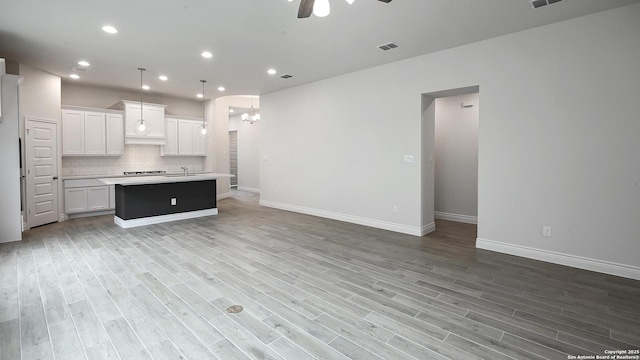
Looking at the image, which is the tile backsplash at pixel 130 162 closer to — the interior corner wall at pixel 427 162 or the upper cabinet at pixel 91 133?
the upper cabinet at pixel 91 133

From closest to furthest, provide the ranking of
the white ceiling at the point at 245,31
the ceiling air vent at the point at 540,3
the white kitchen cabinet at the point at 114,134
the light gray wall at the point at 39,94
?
the ceiling air vent at the point at 540,3 < the white ceiling at the point at 245,31 < the light gray wall at the point at 39,94 < the white kitchen cabinet at the point at 114,134

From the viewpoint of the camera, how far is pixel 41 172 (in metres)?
5.79

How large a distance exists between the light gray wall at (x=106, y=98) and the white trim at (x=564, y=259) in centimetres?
817

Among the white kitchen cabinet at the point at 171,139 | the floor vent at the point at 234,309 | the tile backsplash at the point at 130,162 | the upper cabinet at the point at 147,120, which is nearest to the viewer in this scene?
the floor vent at the point at 234,309

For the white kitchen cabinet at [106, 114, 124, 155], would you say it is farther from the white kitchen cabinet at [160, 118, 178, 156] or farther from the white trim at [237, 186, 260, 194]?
the white trim at [237, 186, 260, 194]

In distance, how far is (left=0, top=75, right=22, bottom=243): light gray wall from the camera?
4648 millimetres

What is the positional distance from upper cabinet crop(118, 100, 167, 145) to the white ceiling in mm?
1477

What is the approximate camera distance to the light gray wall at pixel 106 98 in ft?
22.8

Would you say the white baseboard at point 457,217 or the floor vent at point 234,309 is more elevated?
the white baseboard at point 457,217

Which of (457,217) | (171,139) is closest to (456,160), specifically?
(457,217)

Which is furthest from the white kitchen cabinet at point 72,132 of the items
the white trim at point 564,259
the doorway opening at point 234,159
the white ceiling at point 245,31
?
the white trim at point 564,259

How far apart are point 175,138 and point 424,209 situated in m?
6.66

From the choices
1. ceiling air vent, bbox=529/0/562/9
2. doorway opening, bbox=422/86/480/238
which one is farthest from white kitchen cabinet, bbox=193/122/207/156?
ceiling air vent, bbox=529/0/562/9

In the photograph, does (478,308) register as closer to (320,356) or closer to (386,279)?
(386,279)
